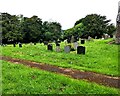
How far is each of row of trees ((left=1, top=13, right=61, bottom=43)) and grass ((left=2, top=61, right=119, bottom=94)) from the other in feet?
197

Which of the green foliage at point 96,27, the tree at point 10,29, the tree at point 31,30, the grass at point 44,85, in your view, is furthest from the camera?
the tree at point 31,30

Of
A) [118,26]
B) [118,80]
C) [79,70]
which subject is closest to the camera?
[118,80]

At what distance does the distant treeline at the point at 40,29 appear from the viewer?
245 feet

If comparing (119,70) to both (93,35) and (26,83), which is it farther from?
(93,35)

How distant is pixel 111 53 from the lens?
94.5ft

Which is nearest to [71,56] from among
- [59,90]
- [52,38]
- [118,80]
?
[118,80]

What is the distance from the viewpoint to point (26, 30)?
8262cm

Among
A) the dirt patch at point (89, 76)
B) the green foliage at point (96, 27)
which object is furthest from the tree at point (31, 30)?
the dirt patch at point (89, 76)

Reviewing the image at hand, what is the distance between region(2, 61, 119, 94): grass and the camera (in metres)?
15.1

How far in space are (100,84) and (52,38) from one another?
71.5 meters

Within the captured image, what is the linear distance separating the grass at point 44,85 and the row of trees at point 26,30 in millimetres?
59911

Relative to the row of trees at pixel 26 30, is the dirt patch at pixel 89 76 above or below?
below

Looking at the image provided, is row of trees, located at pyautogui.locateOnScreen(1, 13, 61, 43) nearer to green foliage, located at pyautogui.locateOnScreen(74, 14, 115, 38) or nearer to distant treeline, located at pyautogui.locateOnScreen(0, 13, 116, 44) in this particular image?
distant treeline, located at pyautogui.locateOnScreen(0, 13, 116, 44)

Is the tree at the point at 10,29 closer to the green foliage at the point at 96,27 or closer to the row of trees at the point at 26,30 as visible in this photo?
the row of trees at the point at 26,30
